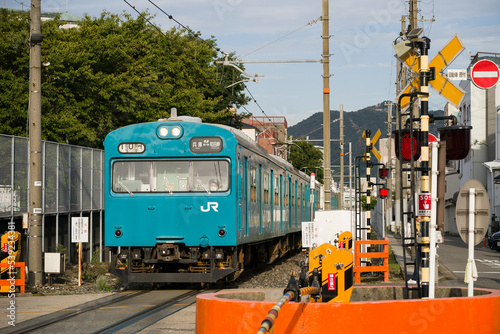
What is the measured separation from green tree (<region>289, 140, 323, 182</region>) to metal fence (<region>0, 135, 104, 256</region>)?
74669 millimetres

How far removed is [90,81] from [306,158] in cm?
7154

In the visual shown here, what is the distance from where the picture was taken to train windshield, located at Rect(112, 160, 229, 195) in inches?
616

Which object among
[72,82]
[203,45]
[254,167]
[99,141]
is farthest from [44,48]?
[254,167]

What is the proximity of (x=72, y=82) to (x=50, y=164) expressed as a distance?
45.1ft

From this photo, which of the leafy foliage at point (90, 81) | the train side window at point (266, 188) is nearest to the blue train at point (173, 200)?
the train side window at point (266, 188)

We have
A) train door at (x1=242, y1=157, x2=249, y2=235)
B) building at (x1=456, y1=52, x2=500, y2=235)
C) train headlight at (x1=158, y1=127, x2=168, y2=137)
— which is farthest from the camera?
building at (x1=456, y1=52, x2=500, y2=235)

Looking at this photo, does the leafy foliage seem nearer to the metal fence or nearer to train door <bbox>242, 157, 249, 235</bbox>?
the metal fence

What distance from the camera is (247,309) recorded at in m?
6.94

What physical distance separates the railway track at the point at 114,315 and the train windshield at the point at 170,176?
7.19 feet

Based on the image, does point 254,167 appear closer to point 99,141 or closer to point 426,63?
point 426,63

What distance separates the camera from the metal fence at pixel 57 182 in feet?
59.1

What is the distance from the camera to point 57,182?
2120cm

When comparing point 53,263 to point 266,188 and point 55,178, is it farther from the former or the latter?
point 266,188

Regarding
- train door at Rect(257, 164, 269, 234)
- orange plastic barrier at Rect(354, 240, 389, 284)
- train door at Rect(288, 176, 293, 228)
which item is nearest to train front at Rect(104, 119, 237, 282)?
train door at Rect(257, 164, 269, 234)
